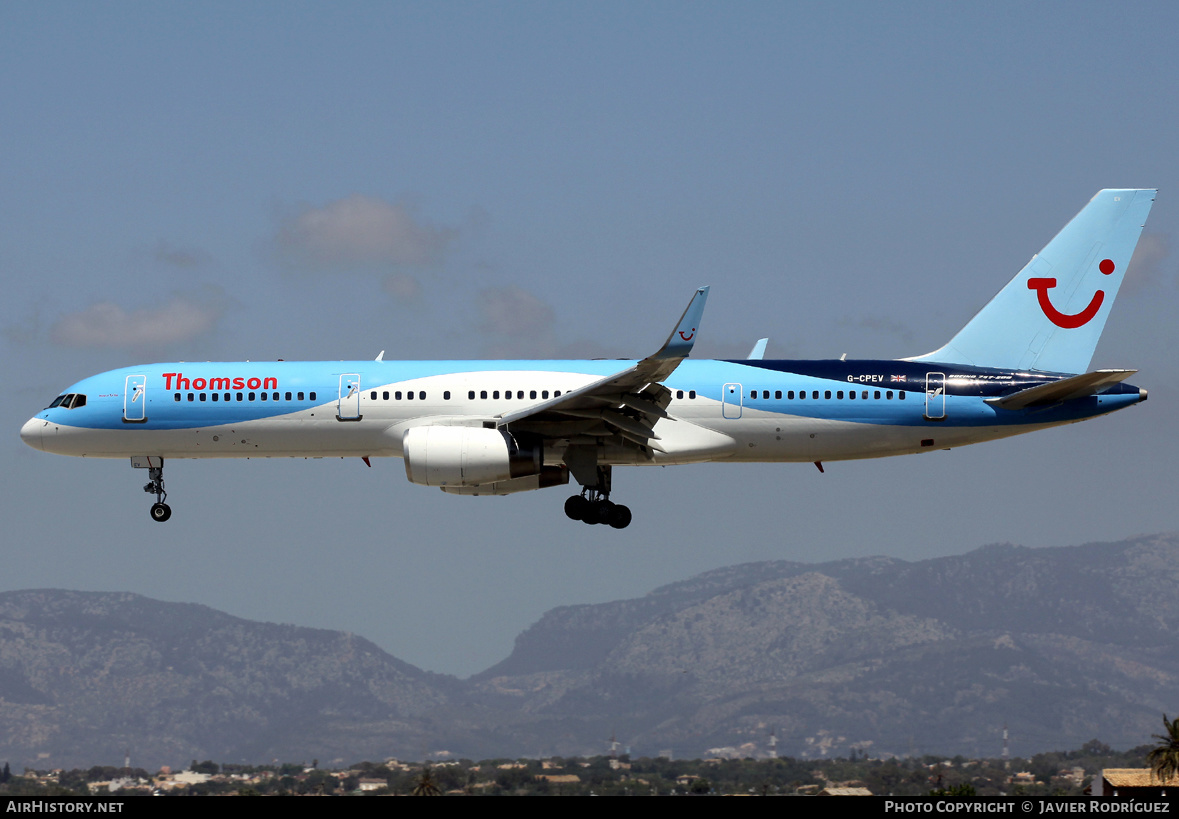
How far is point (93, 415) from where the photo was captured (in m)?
39.1

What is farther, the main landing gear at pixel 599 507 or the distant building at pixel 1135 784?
the distant building at pixel 1135 784

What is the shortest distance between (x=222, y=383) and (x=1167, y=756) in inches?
2222

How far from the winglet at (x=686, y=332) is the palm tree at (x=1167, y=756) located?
52.4 m

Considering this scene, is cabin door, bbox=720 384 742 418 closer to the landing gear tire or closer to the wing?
the wing

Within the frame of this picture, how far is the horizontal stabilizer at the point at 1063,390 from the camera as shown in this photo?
36.0m

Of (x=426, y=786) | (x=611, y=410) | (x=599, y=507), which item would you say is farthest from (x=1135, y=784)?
(x=611, y=410)

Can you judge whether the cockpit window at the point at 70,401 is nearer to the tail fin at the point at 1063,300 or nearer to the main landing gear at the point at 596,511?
the main landing gear at the point at 596,511

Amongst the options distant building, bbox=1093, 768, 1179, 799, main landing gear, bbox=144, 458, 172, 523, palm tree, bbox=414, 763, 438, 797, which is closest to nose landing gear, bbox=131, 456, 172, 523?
main landing gear, bbox=144, 458, 172, 523

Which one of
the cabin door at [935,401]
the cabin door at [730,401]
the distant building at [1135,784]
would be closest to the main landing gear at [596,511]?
the cabin door at [730,401]

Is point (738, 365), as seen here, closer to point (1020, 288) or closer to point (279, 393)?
point (1020, 288)

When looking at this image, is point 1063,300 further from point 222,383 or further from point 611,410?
point 222,383
